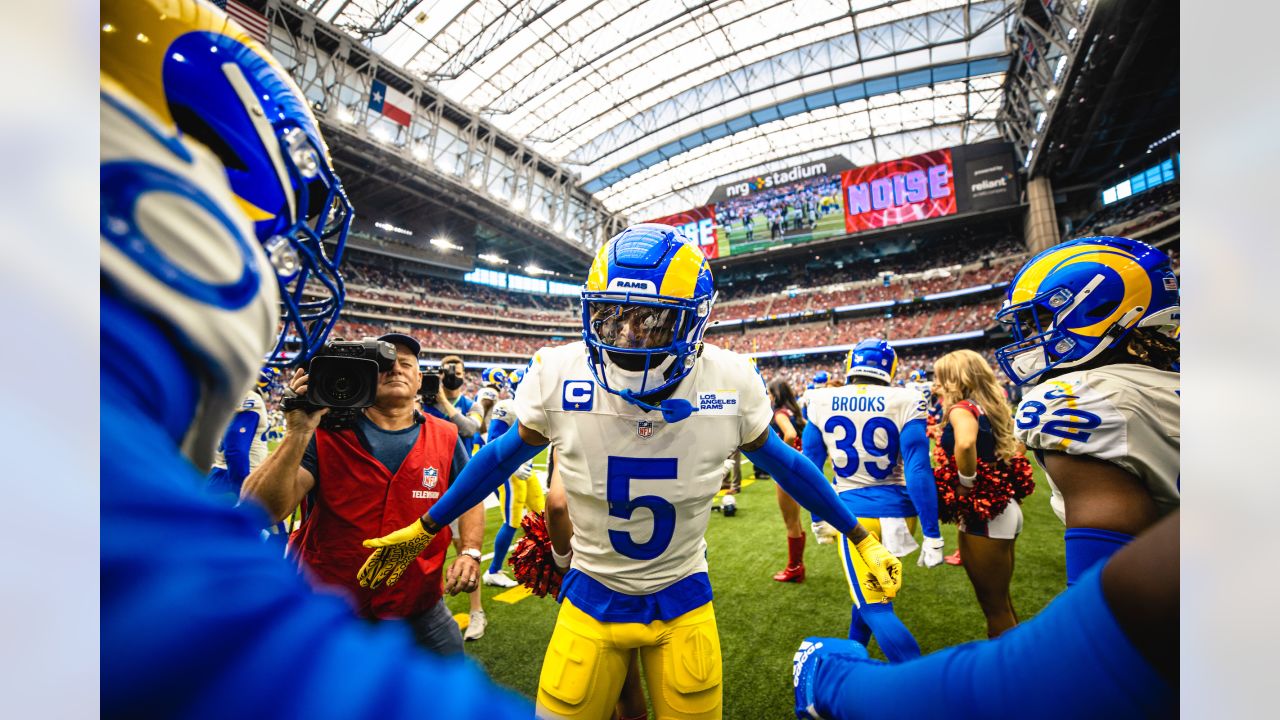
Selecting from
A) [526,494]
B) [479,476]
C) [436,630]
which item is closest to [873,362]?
[479,476]

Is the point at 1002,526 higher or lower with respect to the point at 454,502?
lower

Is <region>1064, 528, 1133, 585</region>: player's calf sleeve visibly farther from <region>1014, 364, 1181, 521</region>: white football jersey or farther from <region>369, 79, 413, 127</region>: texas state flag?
<region>369, 79, 413, 127</region>: texas state flag

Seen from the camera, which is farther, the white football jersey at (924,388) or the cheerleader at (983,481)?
the white football jersey at (924,388)

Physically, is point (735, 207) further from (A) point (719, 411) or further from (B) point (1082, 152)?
(A) point (719, 411)

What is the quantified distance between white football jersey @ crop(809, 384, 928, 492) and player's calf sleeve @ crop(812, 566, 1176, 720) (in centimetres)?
323

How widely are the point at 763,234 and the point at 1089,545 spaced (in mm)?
35476

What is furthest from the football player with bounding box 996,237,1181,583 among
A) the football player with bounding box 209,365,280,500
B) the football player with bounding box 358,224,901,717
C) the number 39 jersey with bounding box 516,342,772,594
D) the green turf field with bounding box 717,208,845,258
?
the green turf field with bounding box 717,208,845,258

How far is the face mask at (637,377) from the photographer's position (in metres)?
1.88

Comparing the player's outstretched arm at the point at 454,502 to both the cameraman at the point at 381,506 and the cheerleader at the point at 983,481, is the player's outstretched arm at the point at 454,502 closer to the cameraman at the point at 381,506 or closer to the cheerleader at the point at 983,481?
the cameraman at the point at 381,506

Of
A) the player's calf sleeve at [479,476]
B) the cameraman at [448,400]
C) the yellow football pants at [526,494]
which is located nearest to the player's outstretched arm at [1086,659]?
the player's calf sleeve at [479,476]

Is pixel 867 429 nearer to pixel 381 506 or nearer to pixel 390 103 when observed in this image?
pixel 381 506

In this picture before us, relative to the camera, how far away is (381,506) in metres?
2.50

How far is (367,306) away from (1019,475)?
39.1 metres

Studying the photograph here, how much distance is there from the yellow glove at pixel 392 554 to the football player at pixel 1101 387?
2.46 metres
